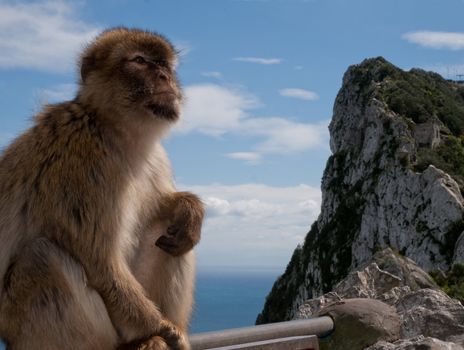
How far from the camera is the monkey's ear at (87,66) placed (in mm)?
2691

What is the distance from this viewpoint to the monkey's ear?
2691mm

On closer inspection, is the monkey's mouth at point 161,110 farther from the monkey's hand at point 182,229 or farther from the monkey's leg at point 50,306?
the monkey's leg at point 50,306

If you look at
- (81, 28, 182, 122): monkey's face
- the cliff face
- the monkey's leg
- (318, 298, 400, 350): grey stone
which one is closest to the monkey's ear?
(81, 28, 182, 122): monkey's face

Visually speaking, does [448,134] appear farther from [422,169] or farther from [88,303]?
[88,303]

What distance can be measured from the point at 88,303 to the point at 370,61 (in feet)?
166

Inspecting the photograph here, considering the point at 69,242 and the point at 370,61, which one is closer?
the point at 69,242

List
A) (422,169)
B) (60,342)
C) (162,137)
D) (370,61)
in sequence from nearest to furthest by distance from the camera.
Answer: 1. (60,342)
2. (162,137)
3. (422,169)
4. (370,61)

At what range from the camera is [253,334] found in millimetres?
2662

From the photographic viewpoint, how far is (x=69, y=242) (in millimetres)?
2344

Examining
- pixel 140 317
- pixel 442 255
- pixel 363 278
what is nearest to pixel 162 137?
pixel 140 317

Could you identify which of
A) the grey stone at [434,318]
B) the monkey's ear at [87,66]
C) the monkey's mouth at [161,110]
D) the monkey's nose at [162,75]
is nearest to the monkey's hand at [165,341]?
the monkey's mouth at [161,110]

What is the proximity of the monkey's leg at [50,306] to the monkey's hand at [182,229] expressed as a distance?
39 cm

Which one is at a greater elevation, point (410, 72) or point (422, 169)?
point (410, 72)

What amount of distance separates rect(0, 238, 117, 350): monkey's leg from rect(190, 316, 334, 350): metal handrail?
40 centimetres
